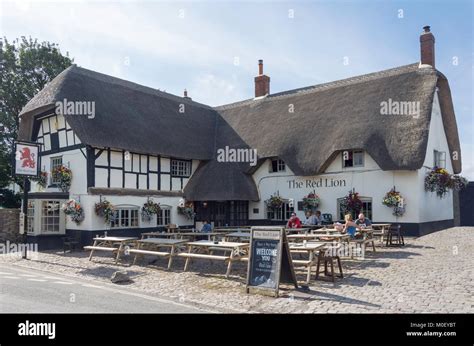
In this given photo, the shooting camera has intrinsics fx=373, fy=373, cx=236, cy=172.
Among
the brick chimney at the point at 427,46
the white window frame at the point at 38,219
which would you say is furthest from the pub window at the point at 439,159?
the white window frame at the point at 38,219

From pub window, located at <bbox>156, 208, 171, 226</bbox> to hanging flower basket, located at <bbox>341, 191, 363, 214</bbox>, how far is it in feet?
29.4

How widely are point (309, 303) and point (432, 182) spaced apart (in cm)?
1233

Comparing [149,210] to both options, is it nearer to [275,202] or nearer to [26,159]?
[26,159]

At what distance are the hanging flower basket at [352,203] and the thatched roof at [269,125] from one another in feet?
5.99

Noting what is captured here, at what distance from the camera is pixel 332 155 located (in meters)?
17.9

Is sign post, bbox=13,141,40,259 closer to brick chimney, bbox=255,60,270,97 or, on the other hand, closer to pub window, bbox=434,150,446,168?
brick chimney, bbox=255,60,270,97

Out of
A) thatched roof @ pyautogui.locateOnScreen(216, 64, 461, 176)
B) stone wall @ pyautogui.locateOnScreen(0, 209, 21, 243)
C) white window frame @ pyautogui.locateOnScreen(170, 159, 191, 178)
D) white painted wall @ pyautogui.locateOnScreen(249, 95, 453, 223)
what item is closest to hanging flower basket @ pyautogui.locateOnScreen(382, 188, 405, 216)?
white painted wall @ pyautogui.locateOnScreen(249, 95, 453, 223)

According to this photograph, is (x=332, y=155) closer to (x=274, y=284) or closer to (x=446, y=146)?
(x=446, y=146)

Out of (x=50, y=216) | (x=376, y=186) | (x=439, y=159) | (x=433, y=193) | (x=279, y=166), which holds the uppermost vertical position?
(x=439, y=159)

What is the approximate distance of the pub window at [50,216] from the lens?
→ 16.6m

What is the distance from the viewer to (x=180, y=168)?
68.2 ft

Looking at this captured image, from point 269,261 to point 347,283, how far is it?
6.65ft

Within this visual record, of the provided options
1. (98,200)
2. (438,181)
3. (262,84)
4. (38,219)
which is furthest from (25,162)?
(438,181)
